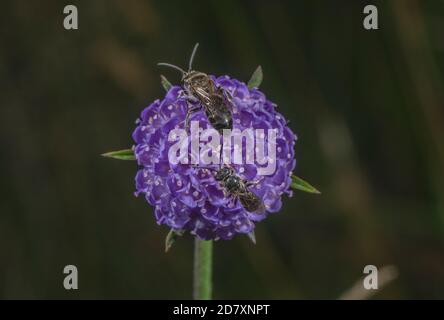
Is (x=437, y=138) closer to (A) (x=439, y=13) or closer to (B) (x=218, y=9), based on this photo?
(A) (x=439, y=13)

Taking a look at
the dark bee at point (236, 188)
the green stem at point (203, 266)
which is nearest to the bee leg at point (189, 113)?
the dark bee at point (236, 188)

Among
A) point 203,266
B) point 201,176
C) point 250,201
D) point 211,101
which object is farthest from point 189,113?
point 203,266

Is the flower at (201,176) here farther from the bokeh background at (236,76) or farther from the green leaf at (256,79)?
the bokeh background at (236,76)

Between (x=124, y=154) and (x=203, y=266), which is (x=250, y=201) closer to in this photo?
(x=203, y=266)

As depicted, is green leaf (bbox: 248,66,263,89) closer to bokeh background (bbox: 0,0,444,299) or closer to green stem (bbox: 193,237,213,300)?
green stem (bbox: 193,237,213,300)

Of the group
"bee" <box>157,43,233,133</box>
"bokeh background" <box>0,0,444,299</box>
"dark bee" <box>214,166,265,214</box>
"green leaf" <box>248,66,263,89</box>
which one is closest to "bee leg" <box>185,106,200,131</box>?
"bee" <box>157,43,233,133</box>

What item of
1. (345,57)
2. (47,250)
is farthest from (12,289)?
(345,57)
